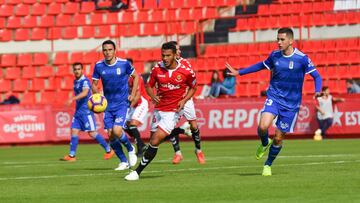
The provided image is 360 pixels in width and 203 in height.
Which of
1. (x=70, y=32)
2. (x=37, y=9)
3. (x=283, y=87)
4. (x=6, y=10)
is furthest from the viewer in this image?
(x=6, y=10)

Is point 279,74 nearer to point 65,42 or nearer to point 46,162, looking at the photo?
point 46,162

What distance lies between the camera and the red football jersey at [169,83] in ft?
53.5

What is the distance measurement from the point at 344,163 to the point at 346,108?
13.8 m

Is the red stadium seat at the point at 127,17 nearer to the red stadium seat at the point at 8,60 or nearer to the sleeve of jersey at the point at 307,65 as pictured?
the red stadium seat at the point at 8,60

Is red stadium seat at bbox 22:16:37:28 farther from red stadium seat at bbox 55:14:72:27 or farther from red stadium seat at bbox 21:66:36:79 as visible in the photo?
red stadium seat at bbox 21:66:36:79

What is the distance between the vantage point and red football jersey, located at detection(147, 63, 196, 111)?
1631cm

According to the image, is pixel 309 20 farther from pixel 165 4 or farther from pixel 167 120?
pixel 167 120

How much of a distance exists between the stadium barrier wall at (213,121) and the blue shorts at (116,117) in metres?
13.6

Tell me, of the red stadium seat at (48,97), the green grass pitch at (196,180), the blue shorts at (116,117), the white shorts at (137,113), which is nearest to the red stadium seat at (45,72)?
the red stadium seat at (48,97)

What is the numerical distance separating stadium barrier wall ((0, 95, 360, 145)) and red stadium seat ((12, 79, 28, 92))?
587 centimetres

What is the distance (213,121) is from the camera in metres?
33.0

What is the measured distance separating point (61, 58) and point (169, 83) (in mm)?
24838

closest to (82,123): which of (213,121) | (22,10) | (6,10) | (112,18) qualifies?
(213,121)

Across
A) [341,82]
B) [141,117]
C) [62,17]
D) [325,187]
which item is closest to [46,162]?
[141,117]
